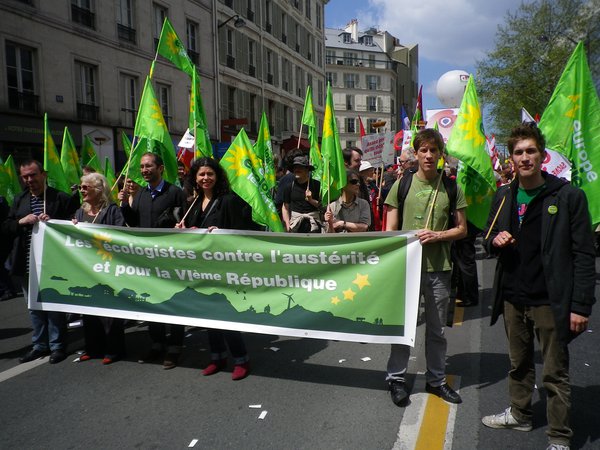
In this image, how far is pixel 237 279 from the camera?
4184mm

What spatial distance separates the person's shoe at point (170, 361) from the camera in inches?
179

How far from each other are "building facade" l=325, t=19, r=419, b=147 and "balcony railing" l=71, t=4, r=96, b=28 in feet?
154

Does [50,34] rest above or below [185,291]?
above

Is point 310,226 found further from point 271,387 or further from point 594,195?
point 594,195

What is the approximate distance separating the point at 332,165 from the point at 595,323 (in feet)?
11.5

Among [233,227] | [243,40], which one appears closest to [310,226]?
[233,227]

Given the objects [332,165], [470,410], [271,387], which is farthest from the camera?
[332,165]

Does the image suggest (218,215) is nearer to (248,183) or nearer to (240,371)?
(248,183)

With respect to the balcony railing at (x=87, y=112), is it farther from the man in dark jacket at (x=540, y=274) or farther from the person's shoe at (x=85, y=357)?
the man in dark jacket at (x=540, y=274)

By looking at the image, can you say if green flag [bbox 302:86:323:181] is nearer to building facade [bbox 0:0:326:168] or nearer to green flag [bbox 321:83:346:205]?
green flag [bbox 321:83:346:205]

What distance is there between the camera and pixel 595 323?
5.70m

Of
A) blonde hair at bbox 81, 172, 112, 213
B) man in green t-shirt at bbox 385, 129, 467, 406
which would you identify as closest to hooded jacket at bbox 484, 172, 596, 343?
man in green t-shirt at bbox 385, 129, 467, 406

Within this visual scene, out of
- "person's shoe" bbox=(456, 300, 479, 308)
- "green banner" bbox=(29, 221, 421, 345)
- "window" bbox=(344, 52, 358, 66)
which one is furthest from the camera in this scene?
"window" bbox=(344, 52, 358, 66)

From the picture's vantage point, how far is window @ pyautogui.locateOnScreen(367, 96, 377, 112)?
225 feet
